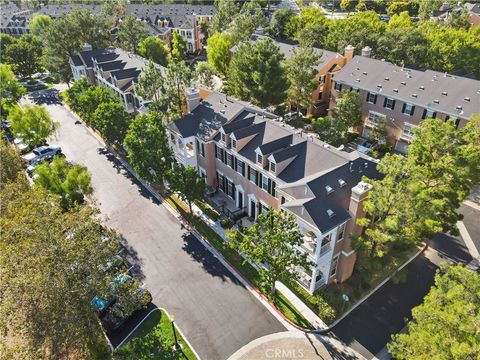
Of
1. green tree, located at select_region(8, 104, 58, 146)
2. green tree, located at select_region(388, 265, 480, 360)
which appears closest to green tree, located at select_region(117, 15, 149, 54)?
green tree, located at select_region(8, 104, 58, 146)

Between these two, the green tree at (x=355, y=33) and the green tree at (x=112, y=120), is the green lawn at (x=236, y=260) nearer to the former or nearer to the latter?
the green tree at (x=112, y=120)

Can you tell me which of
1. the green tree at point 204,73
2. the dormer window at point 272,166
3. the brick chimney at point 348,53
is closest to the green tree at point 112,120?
the green tree at point 204,73

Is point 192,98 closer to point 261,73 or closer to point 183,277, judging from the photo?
point 261,73

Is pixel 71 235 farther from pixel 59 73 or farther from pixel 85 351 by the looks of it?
pixel 59 73

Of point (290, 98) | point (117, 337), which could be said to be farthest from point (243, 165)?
point (290, 98)

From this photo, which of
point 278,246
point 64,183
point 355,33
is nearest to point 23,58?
point 64,183

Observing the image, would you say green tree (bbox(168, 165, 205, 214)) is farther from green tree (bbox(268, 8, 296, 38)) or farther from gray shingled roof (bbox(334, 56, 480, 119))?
green tree (bbox(268, 8, 296, 38))
